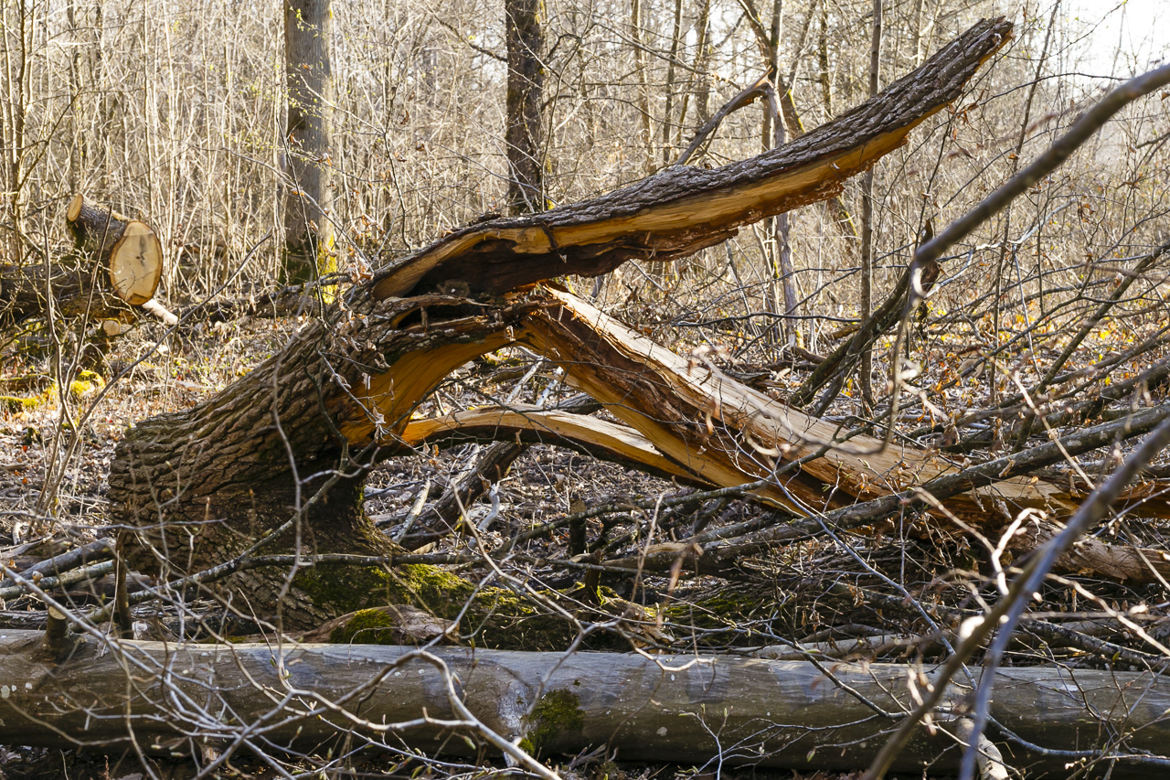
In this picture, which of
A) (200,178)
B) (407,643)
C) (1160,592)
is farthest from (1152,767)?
(200,178)

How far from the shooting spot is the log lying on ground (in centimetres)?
275

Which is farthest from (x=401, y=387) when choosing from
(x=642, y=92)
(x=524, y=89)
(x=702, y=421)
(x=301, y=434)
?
(x=642, y=92)

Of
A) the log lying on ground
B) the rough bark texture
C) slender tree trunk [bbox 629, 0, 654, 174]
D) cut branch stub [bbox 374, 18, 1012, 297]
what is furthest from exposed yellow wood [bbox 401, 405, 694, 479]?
slender tree trunk [bbox 629, 0, 654, 174]

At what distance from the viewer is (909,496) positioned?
303cm

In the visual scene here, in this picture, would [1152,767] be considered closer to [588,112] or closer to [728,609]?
[728,609]

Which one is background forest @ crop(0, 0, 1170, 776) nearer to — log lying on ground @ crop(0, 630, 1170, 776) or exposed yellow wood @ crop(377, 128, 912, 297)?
log lying on ground @ crop(0, 630, 1170, 776)

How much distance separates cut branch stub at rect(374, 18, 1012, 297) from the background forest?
546 mm

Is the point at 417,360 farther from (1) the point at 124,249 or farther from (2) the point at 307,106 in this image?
(2) the point at 307,106

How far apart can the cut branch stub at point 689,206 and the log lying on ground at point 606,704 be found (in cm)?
143

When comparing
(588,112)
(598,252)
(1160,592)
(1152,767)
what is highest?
(588,112)

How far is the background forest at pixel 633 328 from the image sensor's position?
2945mm

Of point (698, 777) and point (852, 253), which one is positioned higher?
point (852, 253)

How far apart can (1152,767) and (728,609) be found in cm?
147

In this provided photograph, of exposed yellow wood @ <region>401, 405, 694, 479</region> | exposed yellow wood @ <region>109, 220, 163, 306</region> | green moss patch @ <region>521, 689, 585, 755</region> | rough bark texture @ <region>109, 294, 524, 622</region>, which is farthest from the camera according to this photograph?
exposed yellow wood @ <region>109, 220, 163, 306</region>
